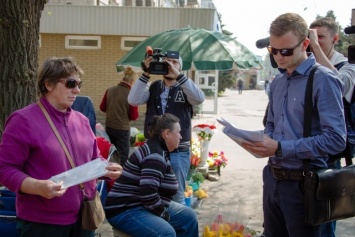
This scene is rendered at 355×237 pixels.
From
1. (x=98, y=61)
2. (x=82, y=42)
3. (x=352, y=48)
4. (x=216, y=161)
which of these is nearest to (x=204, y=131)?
(x=216, y=161)

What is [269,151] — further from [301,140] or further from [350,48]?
[350,48]

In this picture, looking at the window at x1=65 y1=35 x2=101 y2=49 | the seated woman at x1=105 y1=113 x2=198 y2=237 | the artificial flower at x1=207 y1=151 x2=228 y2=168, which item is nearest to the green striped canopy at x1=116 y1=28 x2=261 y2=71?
the seated woman at x1=105 y1=113 x2=198 y2=237

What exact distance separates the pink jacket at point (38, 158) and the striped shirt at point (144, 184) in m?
0.94

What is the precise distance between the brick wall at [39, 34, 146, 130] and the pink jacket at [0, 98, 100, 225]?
1160cm

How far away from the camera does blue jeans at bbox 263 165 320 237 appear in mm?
2660

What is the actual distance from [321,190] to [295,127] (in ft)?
1.20

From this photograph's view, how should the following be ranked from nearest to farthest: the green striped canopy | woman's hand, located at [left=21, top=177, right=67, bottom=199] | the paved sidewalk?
woman's hand, located at [left=21, top=177, right=67, bottom=199] < the paved sidewalk < the green striped canopy

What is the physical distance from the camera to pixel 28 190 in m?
2.54

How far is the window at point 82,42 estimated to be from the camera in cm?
1448

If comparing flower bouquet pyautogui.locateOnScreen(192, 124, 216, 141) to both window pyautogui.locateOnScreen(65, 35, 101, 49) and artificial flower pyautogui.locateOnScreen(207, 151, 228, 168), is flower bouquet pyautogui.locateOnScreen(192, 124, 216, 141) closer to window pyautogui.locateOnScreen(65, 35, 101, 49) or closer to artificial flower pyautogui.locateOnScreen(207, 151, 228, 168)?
artificial flower pyautogui.locateOnScreen(207, 151, 228, 168)

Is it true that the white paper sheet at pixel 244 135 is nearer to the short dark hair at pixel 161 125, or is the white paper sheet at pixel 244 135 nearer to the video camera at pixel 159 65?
the short dark hair at pixel 161 125

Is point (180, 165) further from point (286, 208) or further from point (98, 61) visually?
point (98, 61)

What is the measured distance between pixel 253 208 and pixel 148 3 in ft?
62.5

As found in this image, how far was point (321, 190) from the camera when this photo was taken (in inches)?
102
